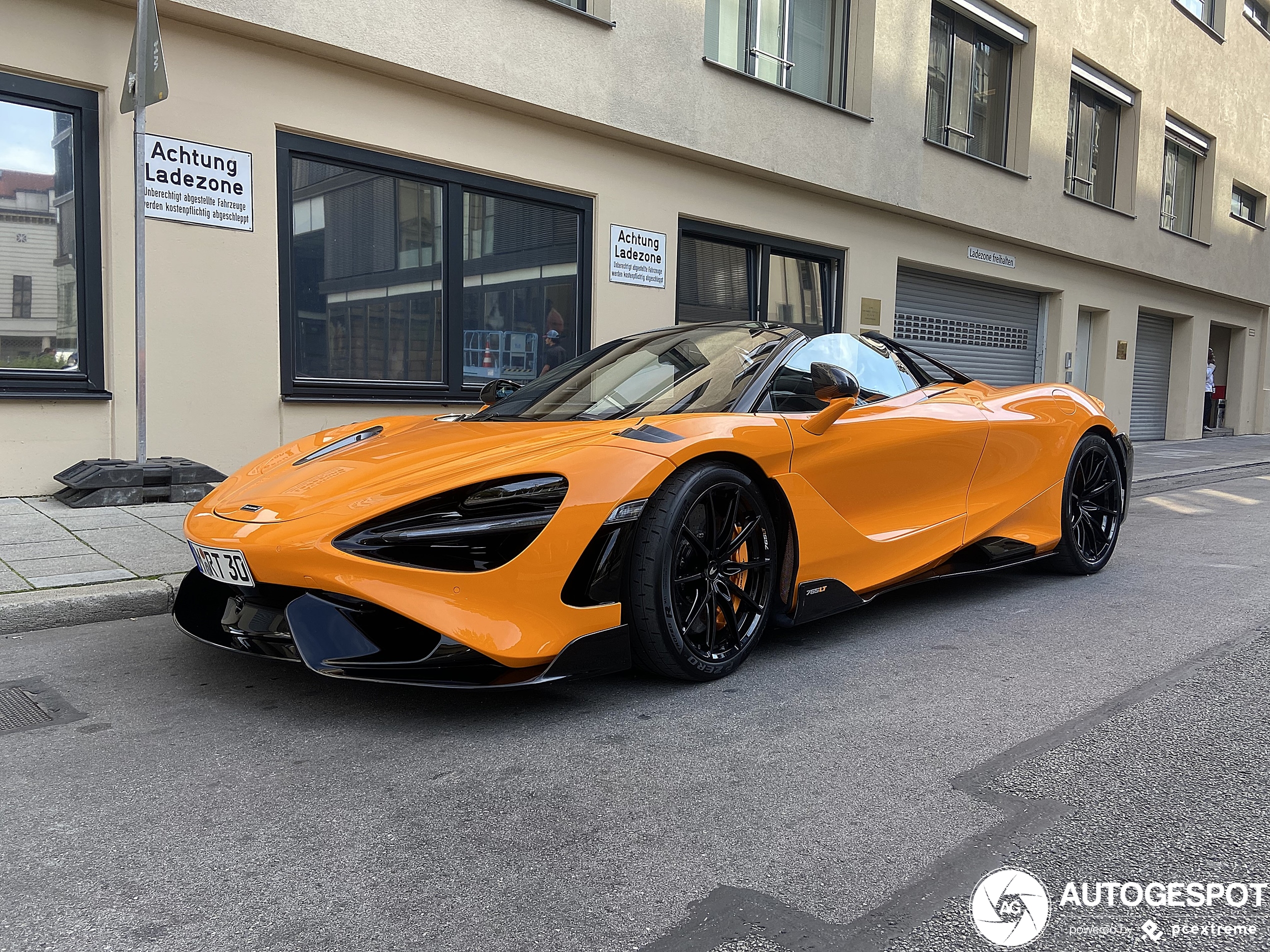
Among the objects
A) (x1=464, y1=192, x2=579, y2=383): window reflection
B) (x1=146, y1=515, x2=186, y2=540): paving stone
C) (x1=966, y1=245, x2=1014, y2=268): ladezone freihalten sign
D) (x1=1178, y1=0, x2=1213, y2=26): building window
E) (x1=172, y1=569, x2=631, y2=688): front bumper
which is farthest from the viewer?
(x1=1178, y1=0, x2=1213, y2=26): building window

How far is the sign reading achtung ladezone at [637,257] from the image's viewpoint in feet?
31.4

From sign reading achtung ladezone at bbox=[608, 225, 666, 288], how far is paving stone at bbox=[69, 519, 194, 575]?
527 centimetres

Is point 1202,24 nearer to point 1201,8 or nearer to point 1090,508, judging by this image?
point 1201,8

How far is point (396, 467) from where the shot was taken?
315 cm

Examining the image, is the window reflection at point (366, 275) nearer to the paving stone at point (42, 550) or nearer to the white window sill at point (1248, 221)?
the paving stone at point (42, 550)

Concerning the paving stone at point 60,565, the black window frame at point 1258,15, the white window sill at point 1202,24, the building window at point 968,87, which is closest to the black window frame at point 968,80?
the building window at point 968,87

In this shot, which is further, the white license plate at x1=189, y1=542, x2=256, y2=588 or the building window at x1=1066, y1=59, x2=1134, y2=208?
the building window at x1=1066, y1=59, x2=1134, y2=208

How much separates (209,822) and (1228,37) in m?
23.4

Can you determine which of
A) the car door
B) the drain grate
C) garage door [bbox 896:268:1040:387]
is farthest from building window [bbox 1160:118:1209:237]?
the drain grate

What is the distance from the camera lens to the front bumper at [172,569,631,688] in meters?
2.75

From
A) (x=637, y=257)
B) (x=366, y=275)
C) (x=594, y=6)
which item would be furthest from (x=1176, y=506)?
(x=366, y=275)

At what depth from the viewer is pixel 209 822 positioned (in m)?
2.31

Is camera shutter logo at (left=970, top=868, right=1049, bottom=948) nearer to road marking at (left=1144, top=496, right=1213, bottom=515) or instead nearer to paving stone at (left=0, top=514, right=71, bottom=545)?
paving stone at (left=0, top=514, right=71, bottom=545)

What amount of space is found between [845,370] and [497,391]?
1797 mm
